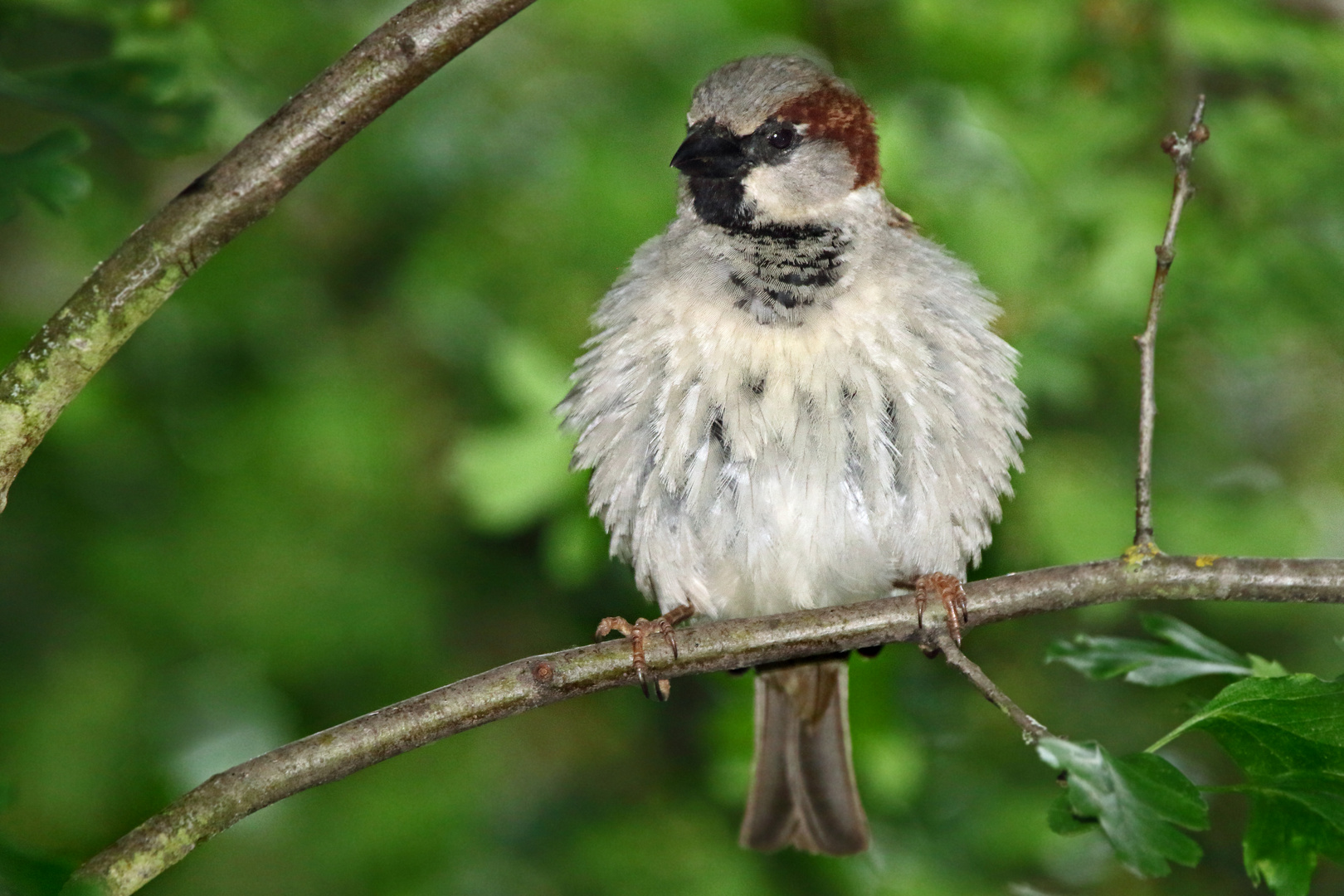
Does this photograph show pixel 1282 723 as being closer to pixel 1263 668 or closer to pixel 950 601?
pixel 1263 668

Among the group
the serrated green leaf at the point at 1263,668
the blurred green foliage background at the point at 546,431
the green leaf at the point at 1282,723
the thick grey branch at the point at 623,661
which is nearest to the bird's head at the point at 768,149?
the blurred green foliage background at the point at 546,431

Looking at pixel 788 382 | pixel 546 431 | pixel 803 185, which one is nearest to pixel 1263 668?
pixel 788 382

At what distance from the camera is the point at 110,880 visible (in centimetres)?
179

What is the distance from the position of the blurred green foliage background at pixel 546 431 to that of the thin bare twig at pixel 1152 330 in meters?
1.32

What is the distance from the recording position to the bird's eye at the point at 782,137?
116 inches

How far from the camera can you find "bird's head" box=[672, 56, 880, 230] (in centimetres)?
288

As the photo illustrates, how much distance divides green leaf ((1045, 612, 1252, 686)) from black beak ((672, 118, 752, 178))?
126cm

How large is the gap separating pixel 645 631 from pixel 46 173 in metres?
1.34

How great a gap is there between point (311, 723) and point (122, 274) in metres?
3.84

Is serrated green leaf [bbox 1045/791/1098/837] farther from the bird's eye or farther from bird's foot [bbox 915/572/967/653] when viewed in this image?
the bird's eye

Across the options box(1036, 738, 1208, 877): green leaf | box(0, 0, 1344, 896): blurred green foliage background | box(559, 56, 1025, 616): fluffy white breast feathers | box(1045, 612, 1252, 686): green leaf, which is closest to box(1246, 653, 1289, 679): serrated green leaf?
box(1045, 612, 1252, 686): green leaf

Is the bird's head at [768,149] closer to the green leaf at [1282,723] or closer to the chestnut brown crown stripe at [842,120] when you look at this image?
the chestnut brown crown stripe at [842,120]

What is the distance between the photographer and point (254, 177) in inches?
77.6

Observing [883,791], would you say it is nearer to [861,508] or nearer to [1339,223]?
[861,508]
